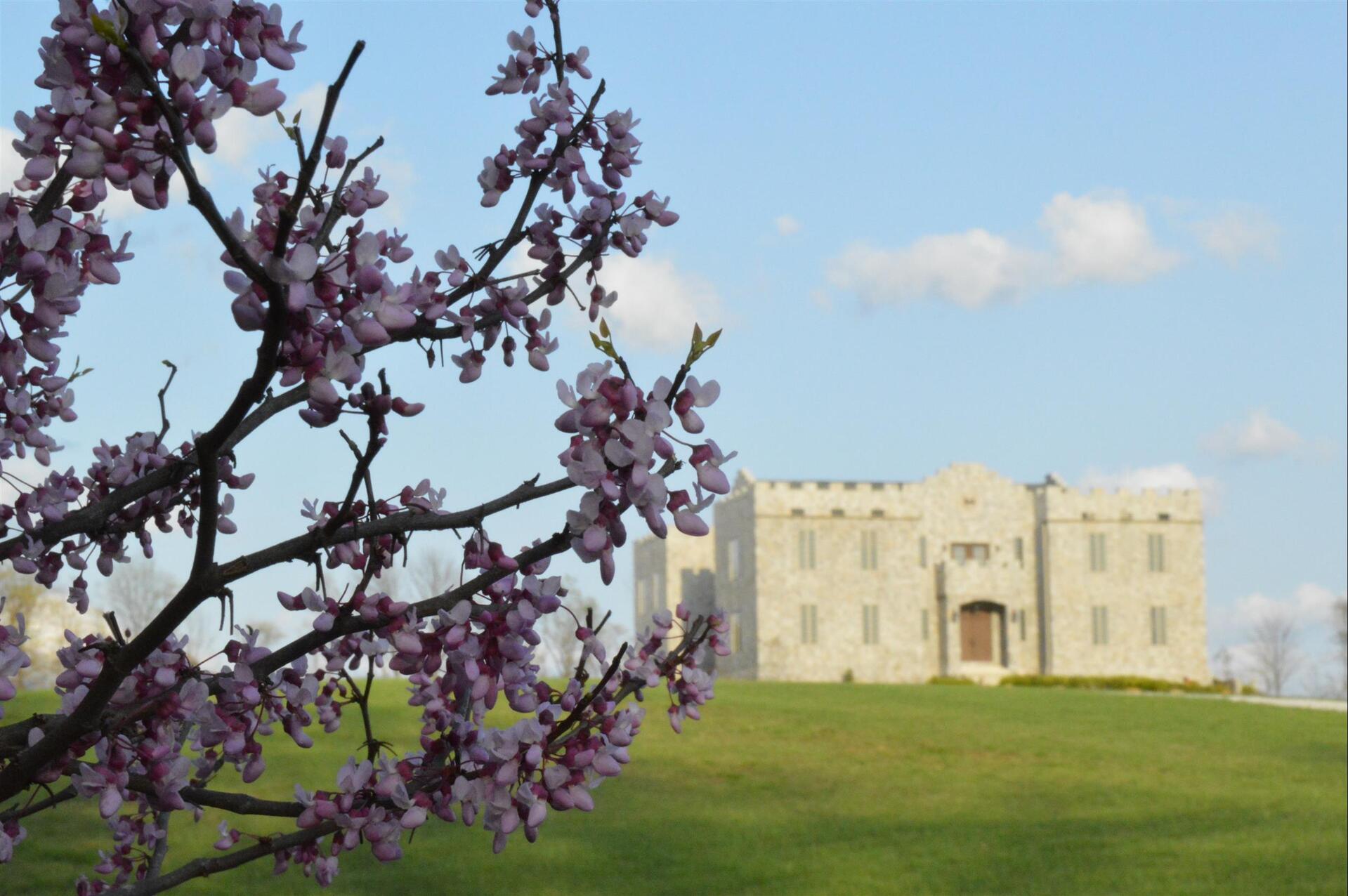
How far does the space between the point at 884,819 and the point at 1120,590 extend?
37.5 metres

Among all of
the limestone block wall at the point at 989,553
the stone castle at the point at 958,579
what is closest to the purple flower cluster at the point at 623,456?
the stone castle at the point at 958,579

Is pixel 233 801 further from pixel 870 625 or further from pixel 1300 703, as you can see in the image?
pixel 870 625

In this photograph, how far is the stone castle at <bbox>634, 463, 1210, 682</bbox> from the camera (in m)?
46.5

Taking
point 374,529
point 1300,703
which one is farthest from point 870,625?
point 374,529

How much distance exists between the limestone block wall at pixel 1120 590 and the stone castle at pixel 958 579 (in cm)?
5

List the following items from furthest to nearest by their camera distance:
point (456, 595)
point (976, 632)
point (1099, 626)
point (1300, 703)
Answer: point (1099, 626)
point (976, 632)
point (1300, 703)
point (456, 595)

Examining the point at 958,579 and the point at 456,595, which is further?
the point at 958,579

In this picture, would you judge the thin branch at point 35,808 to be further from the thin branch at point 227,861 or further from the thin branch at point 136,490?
the thin branch at point 136,490

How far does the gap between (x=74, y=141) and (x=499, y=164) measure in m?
1.47

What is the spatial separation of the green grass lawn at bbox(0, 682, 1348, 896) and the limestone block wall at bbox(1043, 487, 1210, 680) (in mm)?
22346

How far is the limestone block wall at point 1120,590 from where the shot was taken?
4838 centimetres

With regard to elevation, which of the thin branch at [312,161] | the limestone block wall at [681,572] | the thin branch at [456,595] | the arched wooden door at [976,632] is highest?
the thin branch at [312,161]

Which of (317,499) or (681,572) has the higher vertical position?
(317,499)

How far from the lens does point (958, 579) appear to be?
154 ft
